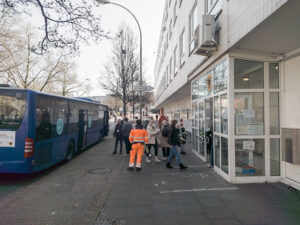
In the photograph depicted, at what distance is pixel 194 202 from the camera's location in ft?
13.6

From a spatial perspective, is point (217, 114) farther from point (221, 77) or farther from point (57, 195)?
Answer: point (57, 195)

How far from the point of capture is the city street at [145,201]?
Result: 11.4 ft

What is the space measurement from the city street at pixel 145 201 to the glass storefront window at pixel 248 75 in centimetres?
269

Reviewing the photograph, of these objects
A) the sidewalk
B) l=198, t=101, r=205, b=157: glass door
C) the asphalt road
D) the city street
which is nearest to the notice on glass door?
the asphalt road

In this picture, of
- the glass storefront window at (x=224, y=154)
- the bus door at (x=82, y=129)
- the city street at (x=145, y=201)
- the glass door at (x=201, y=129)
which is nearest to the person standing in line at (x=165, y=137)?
the glass door at (x=201, y=129)

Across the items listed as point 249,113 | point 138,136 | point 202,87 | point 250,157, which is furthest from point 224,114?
point 138,136

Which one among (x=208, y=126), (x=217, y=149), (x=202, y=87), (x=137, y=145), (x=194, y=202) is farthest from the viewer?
(x=202, y=87)

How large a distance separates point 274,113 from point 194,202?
3.35m

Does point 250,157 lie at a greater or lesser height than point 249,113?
lesser

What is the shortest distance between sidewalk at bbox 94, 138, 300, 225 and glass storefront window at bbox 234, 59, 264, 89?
268cm

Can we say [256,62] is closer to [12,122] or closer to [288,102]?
[288,102]

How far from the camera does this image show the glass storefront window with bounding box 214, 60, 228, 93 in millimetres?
5570

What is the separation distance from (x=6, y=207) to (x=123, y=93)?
13.6 meters

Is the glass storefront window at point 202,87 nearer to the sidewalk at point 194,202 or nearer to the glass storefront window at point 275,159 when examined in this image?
the glass storefront window at point 275,159
